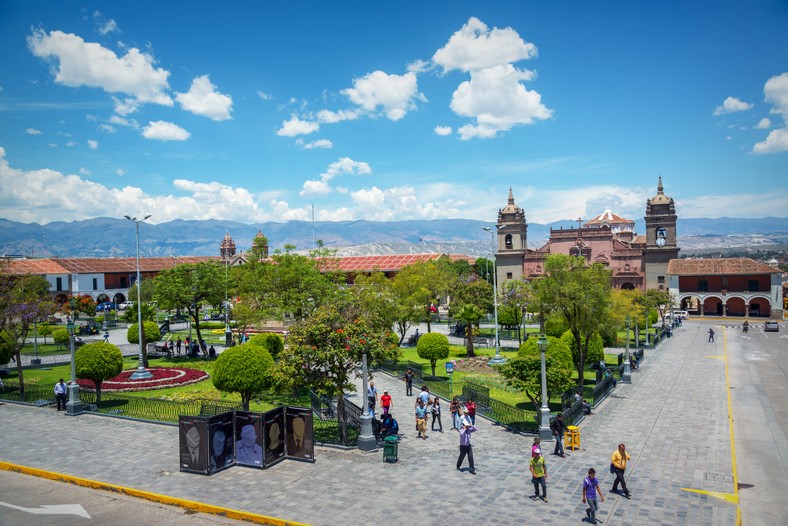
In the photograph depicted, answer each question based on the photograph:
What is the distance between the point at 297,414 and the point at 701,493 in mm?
10644

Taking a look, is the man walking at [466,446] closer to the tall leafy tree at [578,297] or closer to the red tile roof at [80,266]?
the tall leafy tree at [578,297]

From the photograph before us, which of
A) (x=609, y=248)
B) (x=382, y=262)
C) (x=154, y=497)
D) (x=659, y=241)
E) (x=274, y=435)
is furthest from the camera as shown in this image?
(x=382, y=262)

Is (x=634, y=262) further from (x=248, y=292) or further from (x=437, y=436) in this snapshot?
(x=437, y=436)

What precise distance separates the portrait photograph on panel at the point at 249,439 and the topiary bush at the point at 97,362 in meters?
11.2

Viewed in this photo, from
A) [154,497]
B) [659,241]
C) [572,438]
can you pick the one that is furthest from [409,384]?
[659,241]

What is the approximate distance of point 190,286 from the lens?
130 feet

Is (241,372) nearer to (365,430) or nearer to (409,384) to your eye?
(365,430)

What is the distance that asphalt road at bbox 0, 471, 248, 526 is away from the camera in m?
12.5

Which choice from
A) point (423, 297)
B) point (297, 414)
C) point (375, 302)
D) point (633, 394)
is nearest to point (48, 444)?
point (297, 414)

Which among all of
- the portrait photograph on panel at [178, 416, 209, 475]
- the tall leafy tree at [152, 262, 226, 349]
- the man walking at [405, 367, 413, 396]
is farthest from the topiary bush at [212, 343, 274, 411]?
the tall leafy tree at [152, 262, 226, 349]

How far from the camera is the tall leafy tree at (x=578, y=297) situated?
26.3 meters

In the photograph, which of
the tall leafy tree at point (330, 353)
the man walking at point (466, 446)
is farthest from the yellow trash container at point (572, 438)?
the tall leafy tree at point (330, 353)

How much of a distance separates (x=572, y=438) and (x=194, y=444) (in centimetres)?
1130

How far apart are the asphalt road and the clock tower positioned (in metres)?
72.3
